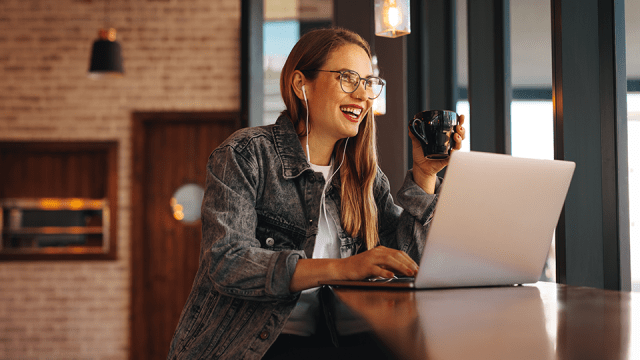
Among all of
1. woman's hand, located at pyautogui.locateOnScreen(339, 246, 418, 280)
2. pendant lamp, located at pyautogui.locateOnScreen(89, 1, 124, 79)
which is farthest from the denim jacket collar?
pendant lamp, located at pyautogui.locateOnScreen(89, 1, 124, 79)

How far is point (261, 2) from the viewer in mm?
3889

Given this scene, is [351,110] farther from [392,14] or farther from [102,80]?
[102,80]

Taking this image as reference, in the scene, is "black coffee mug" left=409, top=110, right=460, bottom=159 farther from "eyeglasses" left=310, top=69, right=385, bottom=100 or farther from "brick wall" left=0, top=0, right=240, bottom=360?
"brick wall" left=0, top=0, right=240, bottom=360

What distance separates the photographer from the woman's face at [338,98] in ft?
5.10

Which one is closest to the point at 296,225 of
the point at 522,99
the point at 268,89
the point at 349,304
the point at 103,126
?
the point at 349,304

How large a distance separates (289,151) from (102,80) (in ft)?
13.1

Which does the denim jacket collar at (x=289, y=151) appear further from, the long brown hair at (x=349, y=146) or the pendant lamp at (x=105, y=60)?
the pendant lamp at (x=105, y=60)

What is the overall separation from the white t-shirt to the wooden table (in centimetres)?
31

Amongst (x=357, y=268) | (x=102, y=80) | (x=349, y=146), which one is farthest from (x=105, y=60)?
(x=357, y=268)

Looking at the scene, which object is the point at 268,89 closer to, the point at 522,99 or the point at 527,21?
the point at 527,21

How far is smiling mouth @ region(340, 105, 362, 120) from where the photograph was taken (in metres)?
1.57

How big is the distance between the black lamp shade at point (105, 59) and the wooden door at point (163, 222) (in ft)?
2.81

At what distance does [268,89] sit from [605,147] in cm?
374

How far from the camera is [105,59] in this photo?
13.0 ft
